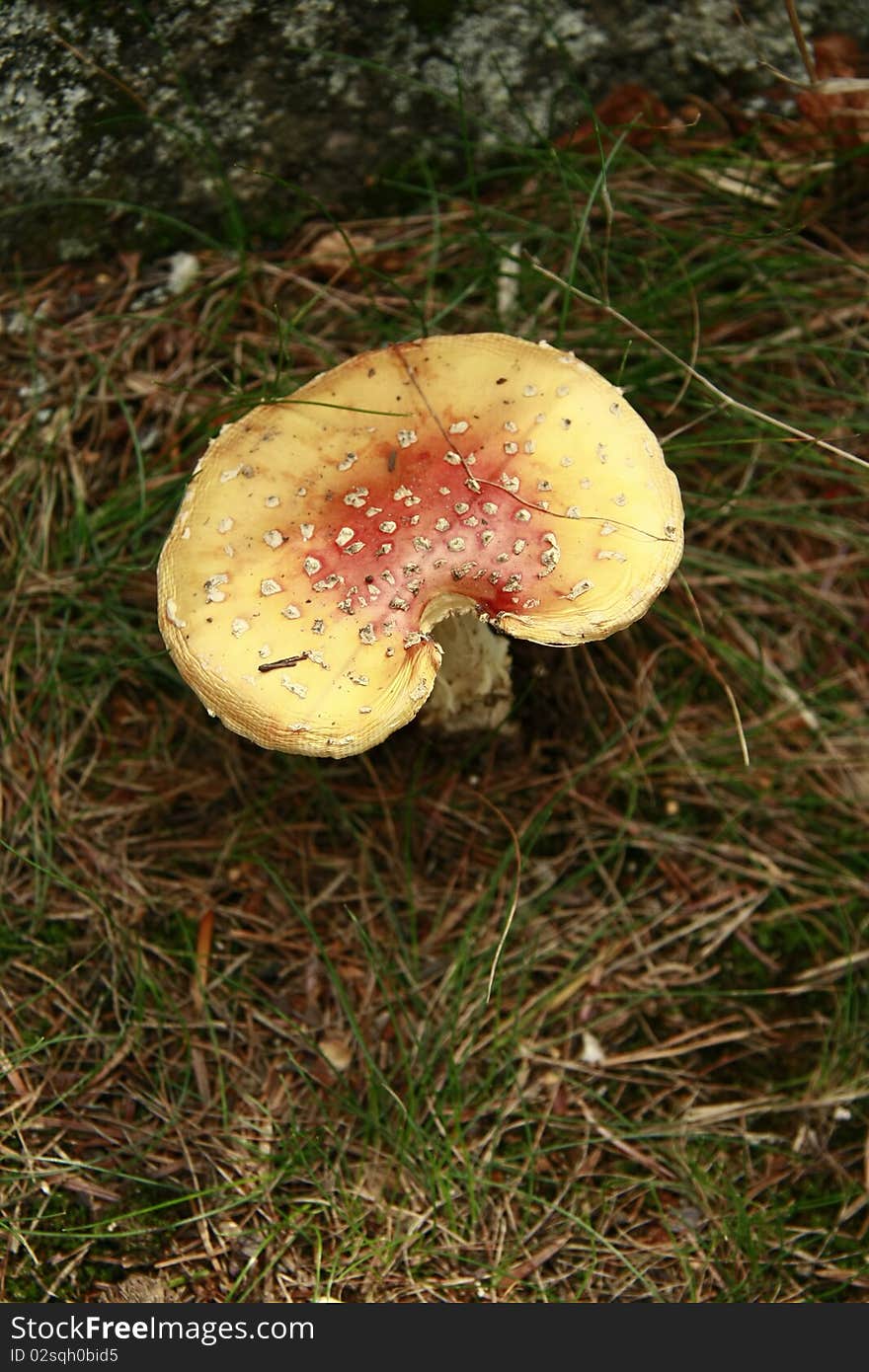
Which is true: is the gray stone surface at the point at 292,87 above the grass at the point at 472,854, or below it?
above

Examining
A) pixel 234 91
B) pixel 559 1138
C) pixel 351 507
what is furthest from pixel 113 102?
pixel 559 1138

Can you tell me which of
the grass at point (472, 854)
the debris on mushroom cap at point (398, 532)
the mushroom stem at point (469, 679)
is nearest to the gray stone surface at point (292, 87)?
the grass at point (472, 854)

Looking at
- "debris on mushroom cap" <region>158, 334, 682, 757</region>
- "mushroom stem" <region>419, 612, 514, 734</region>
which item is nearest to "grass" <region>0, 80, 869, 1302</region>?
"mushroom stem" <region>419, 612, 514, 734</region>

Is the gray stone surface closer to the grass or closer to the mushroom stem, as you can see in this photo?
the grass

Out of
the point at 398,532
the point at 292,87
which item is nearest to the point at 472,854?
the point at 398,532

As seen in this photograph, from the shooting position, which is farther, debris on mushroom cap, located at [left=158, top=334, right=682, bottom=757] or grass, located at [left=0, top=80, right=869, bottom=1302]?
grass, located at [left=0, top=80, right=869, bottom=1302]

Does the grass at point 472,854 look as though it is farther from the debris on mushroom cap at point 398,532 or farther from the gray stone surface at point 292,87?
the debris on mushroom cap at point 398,532

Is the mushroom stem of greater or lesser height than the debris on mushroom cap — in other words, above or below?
below
